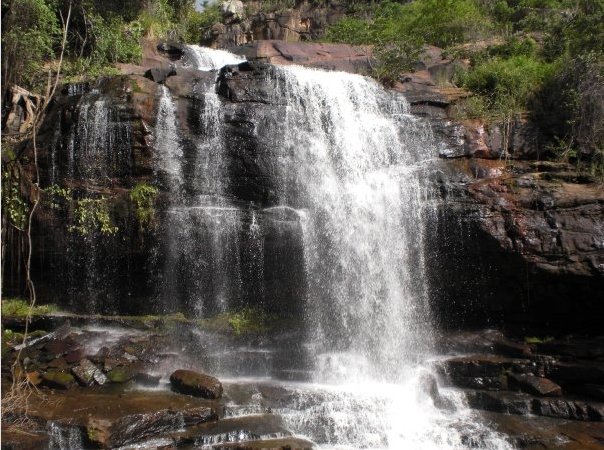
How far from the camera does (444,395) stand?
10.0 m

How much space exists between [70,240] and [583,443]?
1077 cm

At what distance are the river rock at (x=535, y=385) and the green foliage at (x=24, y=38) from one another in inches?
506

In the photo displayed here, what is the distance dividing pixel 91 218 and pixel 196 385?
4754 millimetres

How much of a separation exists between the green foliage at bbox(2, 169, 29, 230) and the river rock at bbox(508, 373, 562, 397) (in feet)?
35.2

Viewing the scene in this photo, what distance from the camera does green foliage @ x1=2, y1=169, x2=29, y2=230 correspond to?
35.3 ft

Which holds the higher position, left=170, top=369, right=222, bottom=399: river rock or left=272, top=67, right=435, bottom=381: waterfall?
left=272, top=67, right=435, bottom=381: waterfall

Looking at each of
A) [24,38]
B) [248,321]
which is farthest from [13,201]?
[248,321]

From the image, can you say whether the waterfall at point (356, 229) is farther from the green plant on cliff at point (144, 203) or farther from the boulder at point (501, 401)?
the green plant on cliff at point (144, 203)

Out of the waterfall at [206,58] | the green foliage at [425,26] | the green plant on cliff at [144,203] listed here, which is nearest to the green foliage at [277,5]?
the green foliage at [425,26]

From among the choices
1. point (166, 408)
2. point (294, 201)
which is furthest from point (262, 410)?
point (294, 201)

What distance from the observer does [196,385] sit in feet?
29.6

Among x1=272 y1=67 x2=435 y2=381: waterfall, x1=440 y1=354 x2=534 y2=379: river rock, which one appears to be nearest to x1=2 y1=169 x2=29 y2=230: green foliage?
x1=272 y1=67 x2=435 y2=381: waterfall

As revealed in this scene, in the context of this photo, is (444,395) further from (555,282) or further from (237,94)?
(237,94)

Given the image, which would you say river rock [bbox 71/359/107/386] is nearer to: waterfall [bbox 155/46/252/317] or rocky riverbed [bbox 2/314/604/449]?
rocky riverbed [bbox 2/314/604/449]
